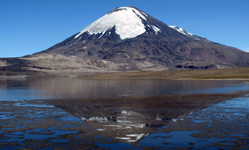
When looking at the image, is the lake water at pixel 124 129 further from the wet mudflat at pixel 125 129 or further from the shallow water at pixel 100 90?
the shallow water at pixel 100 90

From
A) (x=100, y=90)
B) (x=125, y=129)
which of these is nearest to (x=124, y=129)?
(x=125, y=129)

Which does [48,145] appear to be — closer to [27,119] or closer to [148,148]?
[148,148]

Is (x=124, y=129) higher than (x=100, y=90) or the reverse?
the reverse

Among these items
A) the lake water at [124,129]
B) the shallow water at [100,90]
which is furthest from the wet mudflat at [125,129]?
the shallow water at [100,90]

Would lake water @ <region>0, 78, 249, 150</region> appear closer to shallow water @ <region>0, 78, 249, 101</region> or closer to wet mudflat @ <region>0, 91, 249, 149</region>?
wet mudflat @ <region>0, 91, 249, 149</region>

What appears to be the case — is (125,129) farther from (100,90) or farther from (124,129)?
(100,90)

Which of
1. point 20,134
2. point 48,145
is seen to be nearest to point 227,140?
point 48,145

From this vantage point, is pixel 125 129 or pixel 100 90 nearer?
pixel 125 129

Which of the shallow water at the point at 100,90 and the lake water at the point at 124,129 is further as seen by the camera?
the shallow water at the point at 100,90

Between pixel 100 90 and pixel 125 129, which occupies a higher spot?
pixel 100 90

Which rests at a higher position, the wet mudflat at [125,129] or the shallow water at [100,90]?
A: the shallow water at [100,90]

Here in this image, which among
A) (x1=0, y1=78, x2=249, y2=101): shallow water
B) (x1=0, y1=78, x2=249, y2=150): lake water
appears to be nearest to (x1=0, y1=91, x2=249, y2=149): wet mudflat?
(x1=0, y1=78, x2=249, y2=150): lake water

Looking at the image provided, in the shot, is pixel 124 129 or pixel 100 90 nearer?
pixel 124 129

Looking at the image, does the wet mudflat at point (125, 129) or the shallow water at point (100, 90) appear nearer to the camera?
the wet mudflat at point (125, 129)
